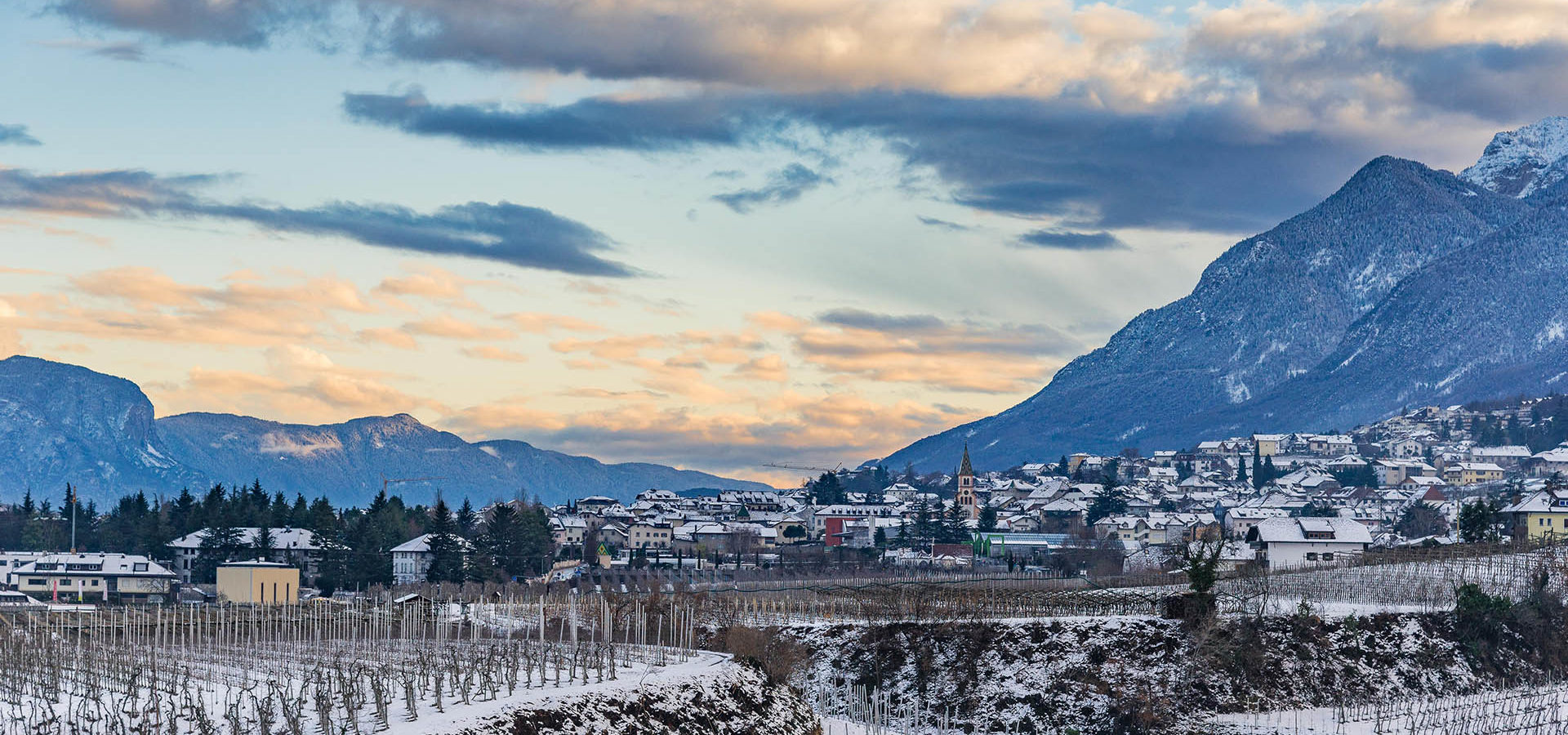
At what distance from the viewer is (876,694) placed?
66.6 meters

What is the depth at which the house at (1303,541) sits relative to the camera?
123 metres

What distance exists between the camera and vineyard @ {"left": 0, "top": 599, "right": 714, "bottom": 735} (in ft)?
138

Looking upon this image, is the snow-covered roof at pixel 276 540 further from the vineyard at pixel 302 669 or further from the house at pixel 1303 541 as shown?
the house at pixel 1303 541

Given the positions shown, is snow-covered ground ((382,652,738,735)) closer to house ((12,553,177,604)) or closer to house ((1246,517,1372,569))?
house ((1246,517,1372,569))

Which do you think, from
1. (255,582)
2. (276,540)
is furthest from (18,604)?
(276,540)

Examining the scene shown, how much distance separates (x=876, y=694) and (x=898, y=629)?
1003 centimetres

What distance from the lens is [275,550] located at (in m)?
147

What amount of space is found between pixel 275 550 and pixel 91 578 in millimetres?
17658

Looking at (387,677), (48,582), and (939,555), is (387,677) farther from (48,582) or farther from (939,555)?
(939,555)

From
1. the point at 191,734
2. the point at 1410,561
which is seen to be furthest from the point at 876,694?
the point at 1410,561

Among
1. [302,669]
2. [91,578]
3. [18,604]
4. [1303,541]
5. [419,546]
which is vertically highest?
[419,546]

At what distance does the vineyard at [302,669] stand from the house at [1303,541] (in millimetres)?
57822

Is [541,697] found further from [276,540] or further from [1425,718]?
[276,540]

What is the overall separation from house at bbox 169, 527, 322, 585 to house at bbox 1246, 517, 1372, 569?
73219mm
